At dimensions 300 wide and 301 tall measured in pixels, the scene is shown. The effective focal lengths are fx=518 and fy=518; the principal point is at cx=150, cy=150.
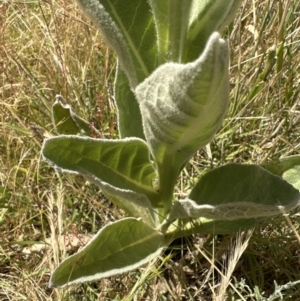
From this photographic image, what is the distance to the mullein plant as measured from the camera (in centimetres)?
A: 84

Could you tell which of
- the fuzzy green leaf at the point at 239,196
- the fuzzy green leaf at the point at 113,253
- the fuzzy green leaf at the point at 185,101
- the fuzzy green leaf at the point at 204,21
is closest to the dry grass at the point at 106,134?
the fuzzy green leaf at the point at 113,253

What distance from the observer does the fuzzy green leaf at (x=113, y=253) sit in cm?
118

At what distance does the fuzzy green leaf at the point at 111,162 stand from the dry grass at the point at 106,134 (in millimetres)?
252

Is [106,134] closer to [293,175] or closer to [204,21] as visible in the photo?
[293,175]

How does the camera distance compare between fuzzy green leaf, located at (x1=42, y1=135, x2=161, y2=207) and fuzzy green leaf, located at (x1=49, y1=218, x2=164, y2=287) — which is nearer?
fuzzy green leaf, located at (x1=42, y1=135, x2=161, y2=207)

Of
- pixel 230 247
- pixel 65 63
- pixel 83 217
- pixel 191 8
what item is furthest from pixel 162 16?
pixel 65 63

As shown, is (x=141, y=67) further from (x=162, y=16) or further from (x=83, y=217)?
(x=83, y=217)

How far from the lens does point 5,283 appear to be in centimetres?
141

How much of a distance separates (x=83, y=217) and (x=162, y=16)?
30.8 inches

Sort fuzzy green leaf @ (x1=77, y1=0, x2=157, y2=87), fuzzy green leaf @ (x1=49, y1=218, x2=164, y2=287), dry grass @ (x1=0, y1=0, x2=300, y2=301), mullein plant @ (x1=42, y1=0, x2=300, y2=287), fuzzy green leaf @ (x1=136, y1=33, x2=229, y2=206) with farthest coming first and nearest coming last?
dry grass @ (x1=0, y1=0, x2=300, y2=301), fuzzy green leaf @ (x1=49, y1=218, x2=164, y2=287), fuzzy green leaf @ (x1=77, y1=0, x2=157, y2=87), mullein plant @ (x1=42, y1=0, x2=300, y2=287), fuzzy green leaf @ (x1=136, y1=33, x2=229, y2=206)

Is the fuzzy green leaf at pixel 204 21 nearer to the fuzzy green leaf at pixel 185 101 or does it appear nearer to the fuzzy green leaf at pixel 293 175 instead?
the fuzzy green leaf at pixel 185 101

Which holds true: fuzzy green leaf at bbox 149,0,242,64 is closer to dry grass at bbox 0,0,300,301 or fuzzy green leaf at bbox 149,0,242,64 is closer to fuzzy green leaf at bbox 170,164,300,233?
fuzzy green leaf at bbox 170,164,300,233

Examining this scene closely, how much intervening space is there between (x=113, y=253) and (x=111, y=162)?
26 centimetres

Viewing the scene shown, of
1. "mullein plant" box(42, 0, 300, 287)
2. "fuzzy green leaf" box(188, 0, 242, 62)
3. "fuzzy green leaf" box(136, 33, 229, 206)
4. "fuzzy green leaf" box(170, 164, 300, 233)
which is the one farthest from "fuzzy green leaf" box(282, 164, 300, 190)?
"fuzzy green leaf" box(188, 0, 242, 62)
